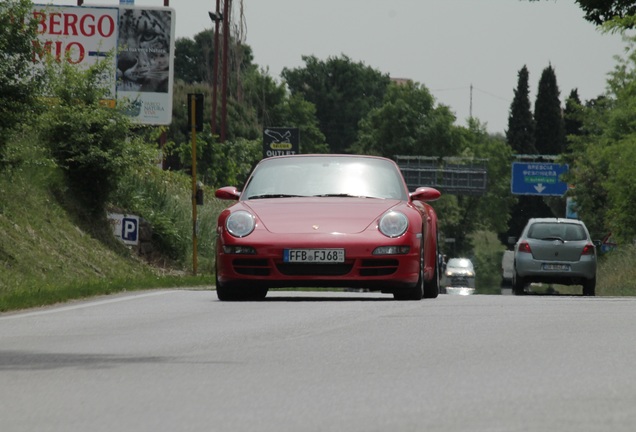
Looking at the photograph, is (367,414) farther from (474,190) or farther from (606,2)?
(474,190)

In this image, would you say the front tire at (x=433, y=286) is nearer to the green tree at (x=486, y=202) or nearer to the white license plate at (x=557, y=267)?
the white license plate at (x=557, y=267)

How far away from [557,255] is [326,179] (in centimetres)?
1335

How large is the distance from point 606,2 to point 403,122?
3318 inches

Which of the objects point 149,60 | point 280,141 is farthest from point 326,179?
point 280,141

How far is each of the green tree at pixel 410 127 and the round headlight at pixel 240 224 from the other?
95.0 m

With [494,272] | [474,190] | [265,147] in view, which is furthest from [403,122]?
[265,147]

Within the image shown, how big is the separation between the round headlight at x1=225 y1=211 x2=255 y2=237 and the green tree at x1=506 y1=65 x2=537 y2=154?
407 feet

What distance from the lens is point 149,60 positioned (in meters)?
47.5

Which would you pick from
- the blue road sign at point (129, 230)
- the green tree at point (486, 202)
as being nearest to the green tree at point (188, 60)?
the green tree at point (486, 202)

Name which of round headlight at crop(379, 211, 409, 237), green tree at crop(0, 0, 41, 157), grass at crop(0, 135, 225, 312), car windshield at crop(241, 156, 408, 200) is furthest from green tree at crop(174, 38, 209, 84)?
round headlight at crop(379, 211, 409, 237)

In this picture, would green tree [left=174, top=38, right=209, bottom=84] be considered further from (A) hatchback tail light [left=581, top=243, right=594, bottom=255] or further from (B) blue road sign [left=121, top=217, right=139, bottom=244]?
(A) hatchback tail light [left=581, top=243, right=594, bottom=255]

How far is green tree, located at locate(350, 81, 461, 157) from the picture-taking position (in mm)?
111500

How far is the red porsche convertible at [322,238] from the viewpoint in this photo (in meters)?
15.6

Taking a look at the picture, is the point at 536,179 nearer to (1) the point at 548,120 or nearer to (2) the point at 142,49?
(1) the point at 548,120
